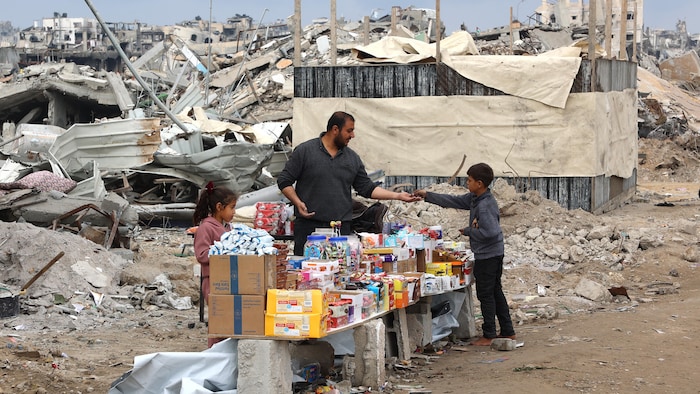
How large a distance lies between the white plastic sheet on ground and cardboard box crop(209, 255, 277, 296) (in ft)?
1.32

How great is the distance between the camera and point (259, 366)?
6582 mm

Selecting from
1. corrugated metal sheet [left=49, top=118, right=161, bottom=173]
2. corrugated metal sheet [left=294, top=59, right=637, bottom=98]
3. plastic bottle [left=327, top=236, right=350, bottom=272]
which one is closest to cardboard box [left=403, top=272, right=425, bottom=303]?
plastic bottle [left=327, top=236, right=350, bottom=272]

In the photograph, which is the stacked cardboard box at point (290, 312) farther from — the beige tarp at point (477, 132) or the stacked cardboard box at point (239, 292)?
the beige tarp at point (477, 132)

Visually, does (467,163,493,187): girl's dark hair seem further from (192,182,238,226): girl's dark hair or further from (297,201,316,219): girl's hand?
(192,182,238,226): girl's dark hair

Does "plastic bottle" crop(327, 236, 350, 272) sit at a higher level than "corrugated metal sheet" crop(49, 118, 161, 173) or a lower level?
lower

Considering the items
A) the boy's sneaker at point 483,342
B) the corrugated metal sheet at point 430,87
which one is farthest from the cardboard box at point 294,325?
the corrugated metal sheet at point 430,87

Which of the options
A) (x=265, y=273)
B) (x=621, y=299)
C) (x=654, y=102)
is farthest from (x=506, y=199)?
(x=654, y=102)

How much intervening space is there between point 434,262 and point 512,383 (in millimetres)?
2006

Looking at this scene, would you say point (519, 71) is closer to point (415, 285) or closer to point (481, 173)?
point (481, 173)

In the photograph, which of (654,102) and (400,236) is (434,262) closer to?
(400,236)

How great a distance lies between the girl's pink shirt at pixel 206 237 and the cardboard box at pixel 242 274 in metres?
0.62

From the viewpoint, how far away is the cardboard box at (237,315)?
6633 mm

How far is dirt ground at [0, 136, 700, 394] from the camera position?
771 cm

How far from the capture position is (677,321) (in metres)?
10.2
